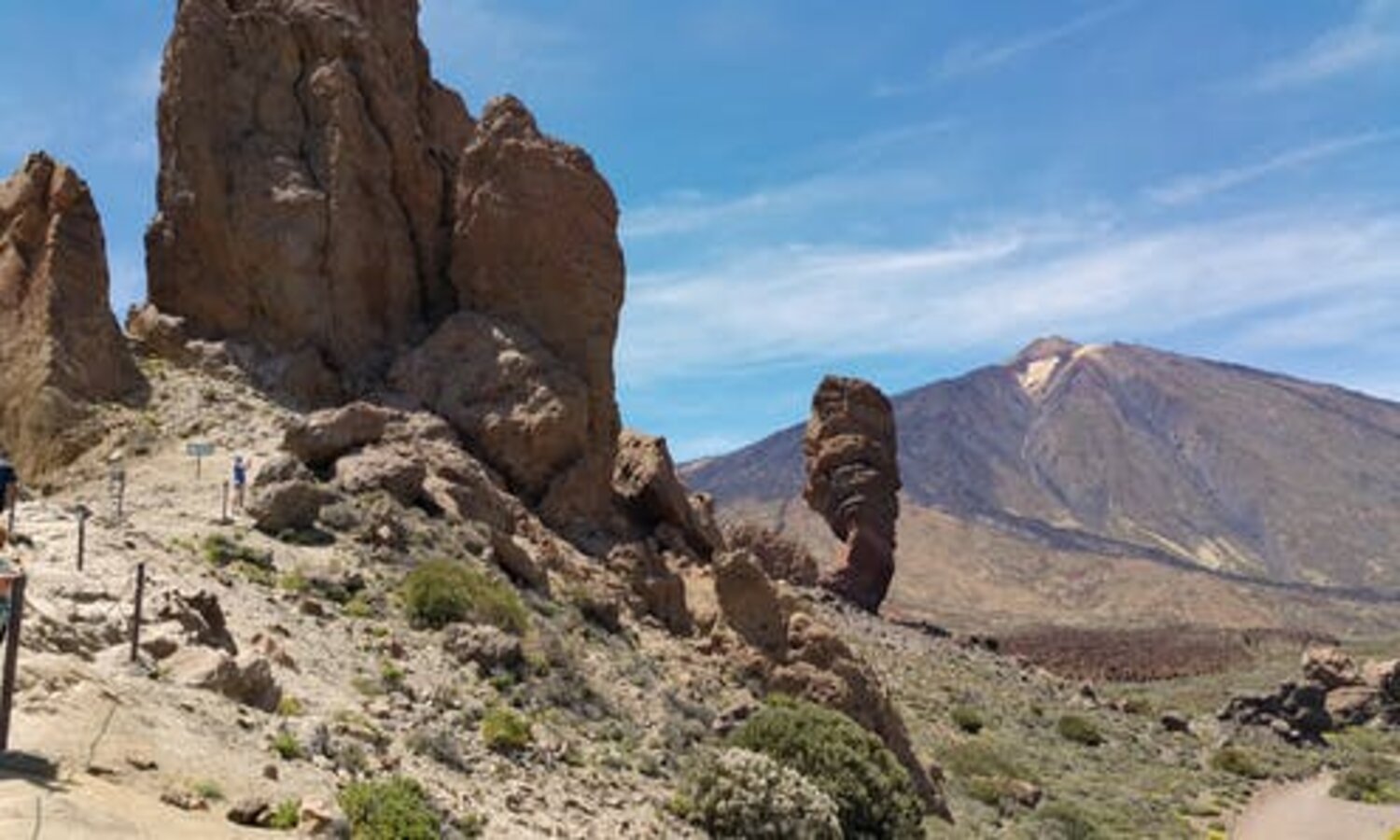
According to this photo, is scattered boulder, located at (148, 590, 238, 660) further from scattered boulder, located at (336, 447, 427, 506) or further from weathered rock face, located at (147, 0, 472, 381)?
weathered rock face, located at (147, 0, 472, 381)

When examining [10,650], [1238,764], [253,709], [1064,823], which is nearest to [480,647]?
[253,709]

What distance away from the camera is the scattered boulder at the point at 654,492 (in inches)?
1264

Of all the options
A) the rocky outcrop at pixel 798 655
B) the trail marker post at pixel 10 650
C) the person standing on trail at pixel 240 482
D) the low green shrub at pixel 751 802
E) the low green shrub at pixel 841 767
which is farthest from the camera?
the rocky outcrop at pixel 798 655

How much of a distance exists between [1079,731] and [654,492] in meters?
25.8

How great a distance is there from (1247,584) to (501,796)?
198 meters

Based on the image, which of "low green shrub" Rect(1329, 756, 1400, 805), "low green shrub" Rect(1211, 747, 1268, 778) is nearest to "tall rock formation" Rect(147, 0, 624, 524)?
"low green shrub" Rect(1329, 756, 1400, 805)

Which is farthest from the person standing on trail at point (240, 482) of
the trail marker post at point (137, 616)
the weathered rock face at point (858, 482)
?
the weathered rock face at point (858, 482)

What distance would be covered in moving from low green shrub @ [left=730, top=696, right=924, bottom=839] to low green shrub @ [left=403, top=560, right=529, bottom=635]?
15.0 feet

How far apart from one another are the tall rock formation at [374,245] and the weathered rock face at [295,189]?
0.05 metres

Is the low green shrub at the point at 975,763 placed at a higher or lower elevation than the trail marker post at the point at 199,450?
lower

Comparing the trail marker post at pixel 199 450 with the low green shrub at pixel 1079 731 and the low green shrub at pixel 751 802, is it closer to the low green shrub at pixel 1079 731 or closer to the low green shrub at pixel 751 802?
the low green shrub at pixel 751 802

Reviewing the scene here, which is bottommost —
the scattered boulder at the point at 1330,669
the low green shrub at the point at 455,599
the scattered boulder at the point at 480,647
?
the scattered boulder at the point at 1330,669

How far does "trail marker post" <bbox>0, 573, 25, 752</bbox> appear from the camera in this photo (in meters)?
10.6

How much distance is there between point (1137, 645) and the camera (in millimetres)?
110875
